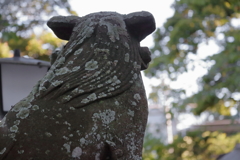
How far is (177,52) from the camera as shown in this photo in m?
8.11

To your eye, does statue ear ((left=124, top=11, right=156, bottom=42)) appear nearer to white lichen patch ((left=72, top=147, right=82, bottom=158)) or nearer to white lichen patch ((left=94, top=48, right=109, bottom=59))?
white lichen patch ((left=94, top=48, right=109, bottom=59))

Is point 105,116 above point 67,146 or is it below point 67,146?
above

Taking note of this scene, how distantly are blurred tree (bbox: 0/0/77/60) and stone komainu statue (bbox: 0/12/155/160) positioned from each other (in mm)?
2600

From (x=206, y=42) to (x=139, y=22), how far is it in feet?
20.0

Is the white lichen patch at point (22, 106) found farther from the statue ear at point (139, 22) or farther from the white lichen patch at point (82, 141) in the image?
the statue ear at point (139, 22)

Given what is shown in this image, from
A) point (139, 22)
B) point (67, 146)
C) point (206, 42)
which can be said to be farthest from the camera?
point (206, 42)

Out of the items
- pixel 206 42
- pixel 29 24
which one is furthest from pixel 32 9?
pixel 206 42

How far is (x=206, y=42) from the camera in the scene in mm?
7828

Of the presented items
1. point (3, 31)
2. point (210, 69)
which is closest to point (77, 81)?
point (3, 31)

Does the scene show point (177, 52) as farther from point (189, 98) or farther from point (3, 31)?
point (3, 31)

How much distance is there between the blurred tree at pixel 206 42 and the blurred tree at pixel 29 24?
241 cm

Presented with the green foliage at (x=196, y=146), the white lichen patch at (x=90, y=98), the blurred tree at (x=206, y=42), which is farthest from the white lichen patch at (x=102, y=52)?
the green foliage at (x=196, y=146)

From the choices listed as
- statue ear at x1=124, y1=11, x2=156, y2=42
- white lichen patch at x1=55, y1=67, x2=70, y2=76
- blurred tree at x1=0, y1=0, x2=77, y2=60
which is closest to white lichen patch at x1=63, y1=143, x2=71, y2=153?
white lichen patch at x1=55, y1=67, x2=70, y2=76

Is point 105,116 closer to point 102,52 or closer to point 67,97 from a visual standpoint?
point 67,97
